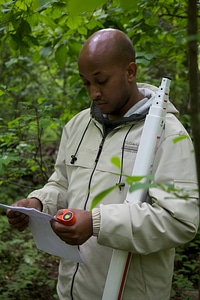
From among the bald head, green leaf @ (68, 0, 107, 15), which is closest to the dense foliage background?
the bald head

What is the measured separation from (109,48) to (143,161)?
0.66m

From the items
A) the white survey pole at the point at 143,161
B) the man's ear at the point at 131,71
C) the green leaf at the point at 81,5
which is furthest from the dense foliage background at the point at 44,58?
the green leaf at the point at 81,5

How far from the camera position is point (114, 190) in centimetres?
211

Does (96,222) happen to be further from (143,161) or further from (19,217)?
(19,217)

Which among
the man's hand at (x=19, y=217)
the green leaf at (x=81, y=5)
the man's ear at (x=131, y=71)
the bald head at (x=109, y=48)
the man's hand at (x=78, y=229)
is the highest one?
the green leaf at (x=81, y=5)

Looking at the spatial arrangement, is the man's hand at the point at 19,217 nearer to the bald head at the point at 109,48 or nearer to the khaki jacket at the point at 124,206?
the khaki jacket at the point at 124,206

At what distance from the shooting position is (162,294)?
2.14 m

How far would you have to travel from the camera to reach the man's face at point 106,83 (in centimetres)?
219

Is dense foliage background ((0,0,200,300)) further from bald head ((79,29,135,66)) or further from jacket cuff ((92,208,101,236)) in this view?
jacket cuff ((92,208,101,236))

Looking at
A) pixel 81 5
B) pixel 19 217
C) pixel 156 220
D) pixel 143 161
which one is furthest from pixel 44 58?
pixel 81 5

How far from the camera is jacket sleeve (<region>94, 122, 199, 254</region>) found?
6.08ft

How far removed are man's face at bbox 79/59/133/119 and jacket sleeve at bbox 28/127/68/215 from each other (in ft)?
1.37

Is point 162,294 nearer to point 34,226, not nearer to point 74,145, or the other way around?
point 34,226

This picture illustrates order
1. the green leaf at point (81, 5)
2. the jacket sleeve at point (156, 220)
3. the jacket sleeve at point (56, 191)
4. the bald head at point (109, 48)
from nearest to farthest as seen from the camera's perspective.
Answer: the green leaf at point (81, 5)
the jacket sleeve at point (156, 220)
the bald head at point (109, 48)
the jacket sleeve at point (56, 191)
